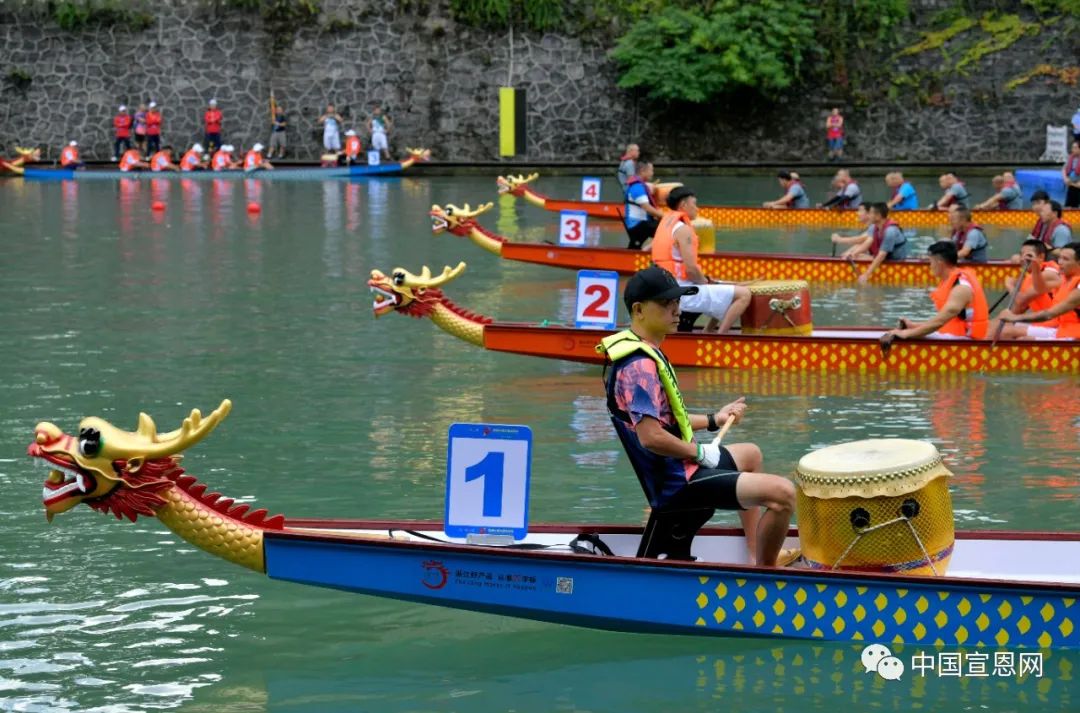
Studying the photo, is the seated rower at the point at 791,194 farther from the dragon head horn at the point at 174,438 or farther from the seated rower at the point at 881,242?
the dragon head horn at the point at 174,438

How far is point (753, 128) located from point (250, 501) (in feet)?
110

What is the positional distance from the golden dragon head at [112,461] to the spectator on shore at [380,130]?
3509cm

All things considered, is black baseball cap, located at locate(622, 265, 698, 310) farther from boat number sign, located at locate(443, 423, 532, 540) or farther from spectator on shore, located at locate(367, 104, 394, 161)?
spectator on shore, located at locate(367, 104, 394, 161)

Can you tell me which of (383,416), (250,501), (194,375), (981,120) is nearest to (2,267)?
(194,375)

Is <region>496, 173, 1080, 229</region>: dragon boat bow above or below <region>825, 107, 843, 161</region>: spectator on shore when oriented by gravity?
below

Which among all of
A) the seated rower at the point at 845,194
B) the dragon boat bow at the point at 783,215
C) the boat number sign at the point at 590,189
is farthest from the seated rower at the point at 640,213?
the boat number sign at the point at 590,189

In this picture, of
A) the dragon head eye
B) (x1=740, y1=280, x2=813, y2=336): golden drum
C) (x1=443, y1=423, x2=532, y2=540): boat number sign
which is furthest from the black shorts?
(x1=740, y1=280, x2=813, y2=336): golden drum

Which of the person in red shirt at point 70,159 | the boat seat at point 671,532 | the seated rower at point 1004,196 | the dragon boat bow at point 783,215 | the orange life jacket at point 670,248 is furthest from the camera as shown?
the person in red shirt at point 70,159

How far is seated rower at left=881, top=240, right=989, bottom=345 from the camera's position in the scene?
14.4 meters

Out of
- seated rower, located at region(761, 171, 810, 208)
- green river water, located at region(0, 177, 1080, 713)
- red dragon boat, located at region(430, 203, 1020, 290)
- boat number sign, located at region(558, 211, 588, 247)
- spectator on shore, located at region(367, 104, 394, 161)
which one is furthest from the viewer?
spectator on shore, located at region(367, 104, 394, 161)

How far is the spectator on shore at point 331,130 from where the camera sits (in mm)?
42469

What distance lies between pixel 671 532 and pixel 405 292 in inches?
262

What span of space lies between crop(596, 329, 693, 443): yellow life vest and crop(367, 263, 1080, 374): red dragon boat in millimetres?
6835

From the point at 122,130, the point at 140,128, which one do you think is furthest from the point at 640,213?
the point at 122,130
